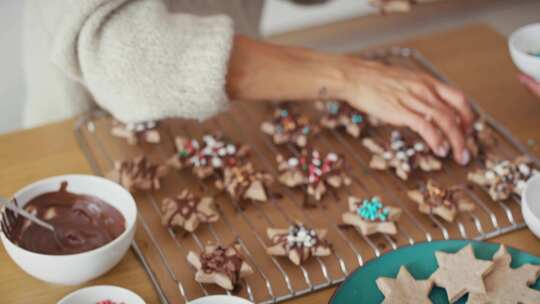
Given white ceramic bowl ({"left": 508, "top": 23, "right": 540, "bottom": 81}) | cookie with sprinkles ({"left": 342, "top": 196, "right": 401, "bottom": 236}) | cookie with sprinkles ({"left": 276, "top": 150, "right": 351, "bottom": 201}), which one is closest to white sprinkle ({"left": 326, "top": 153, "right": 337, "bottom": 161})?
cookie with sprinkles ({"left": 276, "top": 150, "right": 351, "bottom": 201})

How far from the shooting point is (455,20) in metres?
1.87

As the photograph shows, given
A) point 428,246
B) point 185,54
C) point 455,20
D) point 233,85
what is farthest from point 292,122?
point 455,20

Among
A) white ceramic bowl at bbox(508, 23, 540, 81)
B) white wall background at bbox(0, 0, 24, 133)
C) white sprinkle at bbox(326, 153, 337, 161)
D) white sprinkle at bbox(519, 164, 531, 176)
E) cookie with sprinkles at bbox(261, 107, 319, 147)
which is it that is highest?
white ceramic bowl at bbox(508, 23, 540, 81)

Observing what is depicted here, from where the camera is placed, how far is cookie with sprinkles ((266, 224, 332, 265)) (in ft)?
3.56

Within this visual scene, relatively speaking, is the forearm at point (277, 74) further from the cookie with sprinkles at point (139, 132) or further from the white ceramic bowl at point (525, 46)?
the white ceramic bowl at point (525, 46)

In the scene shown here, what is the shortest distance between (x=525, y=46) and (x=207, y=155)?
0.53 meters

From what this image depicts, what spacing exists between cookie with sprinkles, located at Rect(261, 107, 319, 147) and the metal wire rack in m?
0.02

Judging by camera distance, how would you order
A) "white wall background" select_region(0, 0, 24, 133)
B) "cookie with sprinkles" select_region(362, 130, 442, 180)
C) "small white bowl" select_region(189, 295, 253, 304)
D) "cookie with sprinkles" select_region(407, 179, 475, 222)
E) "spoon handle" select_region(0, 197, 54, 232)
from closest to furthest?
"small white bowl" select_region(189, 295, 253, 304)
"spoon handle" select_region(0, 197, 54, 232)
"cookie with sprinkles" select_region(407, 179, 475, 222)
"cookie with sprinkles" select_region(362, 130, 442, 180)
"white wall background" select_region(0, 0, 24, 133)

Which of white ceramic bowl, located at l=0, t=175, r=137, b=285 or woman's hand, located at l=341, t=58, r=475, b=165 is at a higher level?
woman's hand, located at l=341, t=58, r=475, b=165

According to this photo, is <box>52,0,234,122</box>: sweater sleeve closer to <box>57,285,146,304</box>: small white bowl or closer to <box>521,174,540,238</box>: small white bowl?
<box>57,285,146,304</box>: small white bowl

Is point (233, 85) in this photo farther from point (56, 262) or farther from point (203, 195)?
point (56, 262)

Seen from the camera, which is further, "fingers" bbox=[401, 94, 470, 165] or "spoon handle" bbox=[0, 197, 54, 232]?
"fingers" bbox=[401, 94, 470, 165]

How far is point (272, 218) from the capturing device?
3.88 feet

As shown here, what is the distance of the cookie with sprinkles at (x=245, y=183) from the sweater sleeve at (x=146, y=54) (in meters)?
0.11
